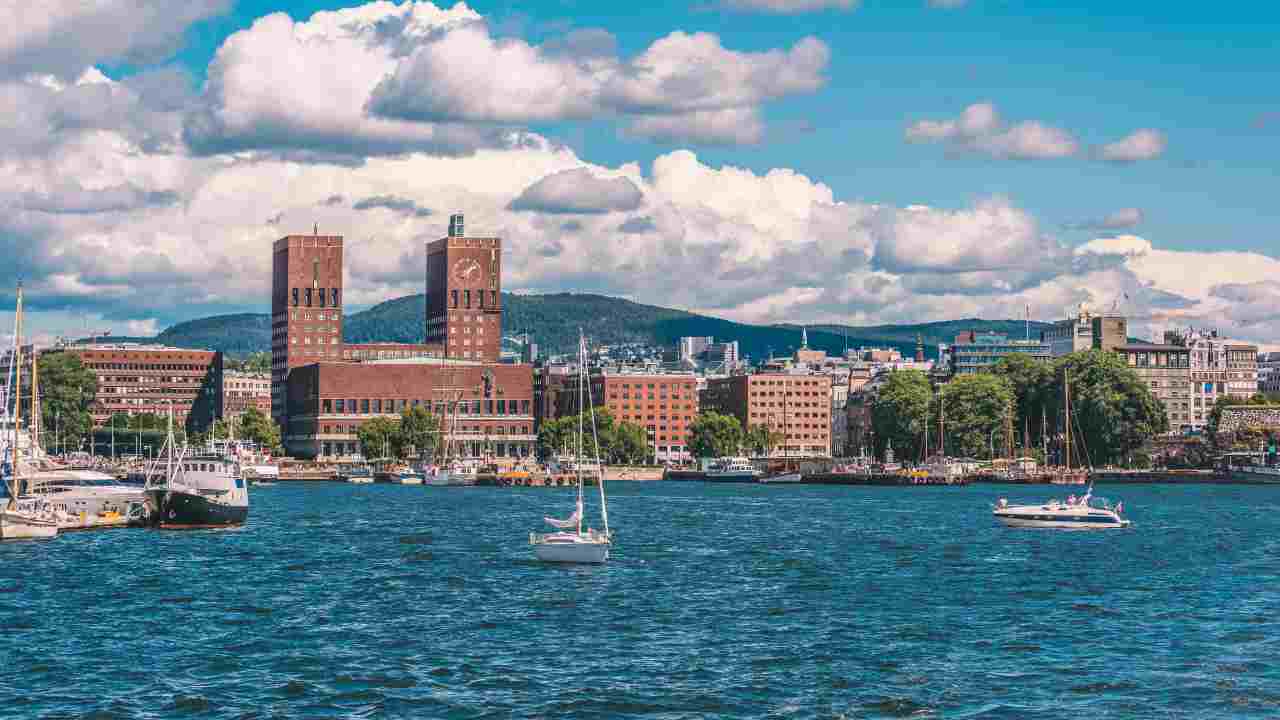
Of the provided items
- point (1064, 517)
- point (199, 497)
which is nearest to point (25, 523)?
point (199, 497)

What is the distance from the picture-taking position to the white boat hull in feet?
283

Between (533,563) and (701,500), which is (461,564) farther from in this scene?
(701,500)

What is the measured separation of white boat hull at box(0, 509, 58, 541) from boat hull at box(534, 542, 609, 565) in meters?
26.3

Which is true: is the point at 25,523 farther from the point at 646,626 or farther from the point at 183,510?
the point at 646,626

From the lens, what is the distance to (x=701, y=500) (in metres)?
169

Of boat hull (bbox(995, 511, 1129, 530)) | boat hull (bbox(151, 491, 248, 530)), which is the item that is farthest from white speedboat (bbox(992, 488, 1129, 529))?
boat hull (bbox(151, 491, 248, 530))

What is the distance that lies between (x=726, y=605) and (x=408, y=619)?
1108 centimetres

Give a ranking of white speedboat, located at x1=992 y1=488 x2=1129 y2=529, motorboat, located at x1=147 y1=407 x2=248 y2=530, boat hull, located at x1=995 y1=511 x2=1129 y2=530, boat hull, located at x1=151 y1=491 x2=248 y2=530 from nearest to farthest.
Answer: boat hull, located at x1=151 y1=491 x2=248 y2=530
motorboat, located at x1=147 y1=407 x2=248 y2=530
boat hull, located at x1=995 y1=511 x2=1129 y2=530
white speedboat, located at x1=992 y1=488 x2=1129 y2=529

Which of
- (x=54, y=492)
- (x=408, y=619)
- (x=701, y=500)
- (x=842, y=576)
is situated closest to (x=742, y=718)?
(x=408, y=619)

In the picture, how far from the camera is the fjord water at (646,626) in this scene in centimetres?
4291

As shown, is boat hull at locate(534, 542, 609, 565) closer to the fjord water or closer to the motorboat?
the fjord water

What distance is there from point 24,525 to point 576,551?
28.8 metres

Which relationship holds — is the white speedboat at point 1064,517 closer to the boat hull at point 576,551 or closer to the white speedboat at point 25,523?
the boat hull at point 576,551

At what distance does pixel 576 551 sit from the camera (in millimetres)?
75625
